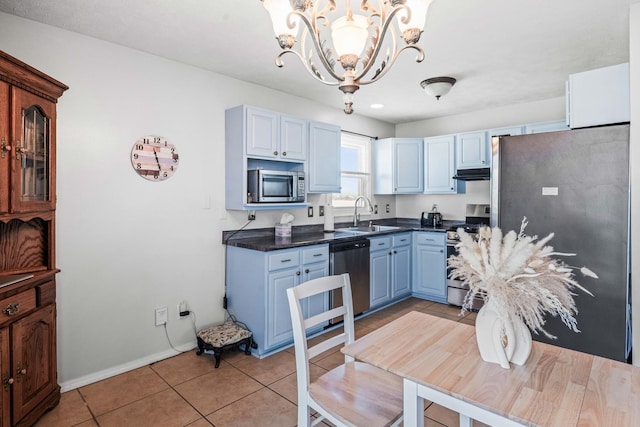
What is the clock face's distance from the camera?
269 cm

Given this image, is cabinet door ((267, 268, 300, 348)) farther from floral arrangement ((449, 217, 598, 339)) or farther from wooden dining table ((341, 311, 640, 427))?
floral arrangement ((449, 217, 598, 339))

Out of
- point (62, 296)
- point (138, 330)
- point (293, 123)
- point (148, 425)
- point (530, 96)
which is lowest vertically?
point (148, 425)

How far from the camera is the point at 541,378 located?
3.73ft

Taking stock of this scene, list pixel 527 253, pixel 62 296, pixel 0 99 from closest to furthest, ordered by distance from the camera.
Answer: pixel 527 253 → pixel 0 99 → pixel 62 296

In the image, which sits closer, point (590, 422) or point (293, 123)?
point (590, 422)

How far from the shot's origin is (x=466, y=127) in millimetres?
4660

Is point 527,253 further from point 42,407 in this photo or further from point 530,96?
point 530,96

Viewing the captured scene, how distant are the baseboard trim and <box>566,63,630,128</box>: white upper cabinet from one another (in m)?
3.51

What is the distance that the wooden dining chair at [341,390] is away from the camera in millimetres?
1384

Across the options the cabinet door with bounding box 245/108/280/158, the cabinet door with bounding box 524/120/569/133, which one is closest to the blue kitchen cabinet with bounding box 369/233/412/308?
the cabinet door with bounding box 245/108/280/158

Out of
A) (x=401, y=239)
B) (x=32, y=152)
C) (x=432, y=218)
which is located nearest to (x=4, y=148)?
(x=32, y=152)

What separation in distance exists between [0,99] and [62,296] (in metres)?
1.31

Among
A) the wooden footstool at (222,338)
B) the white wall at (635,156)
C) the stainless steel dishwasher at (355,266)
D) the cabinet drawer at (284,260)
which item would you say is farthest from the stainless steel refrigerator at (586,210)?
the wooden footstool at (222,338)

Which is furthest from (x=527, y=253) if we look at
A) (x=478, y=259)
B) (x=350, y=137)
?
(x=350, y=137)
